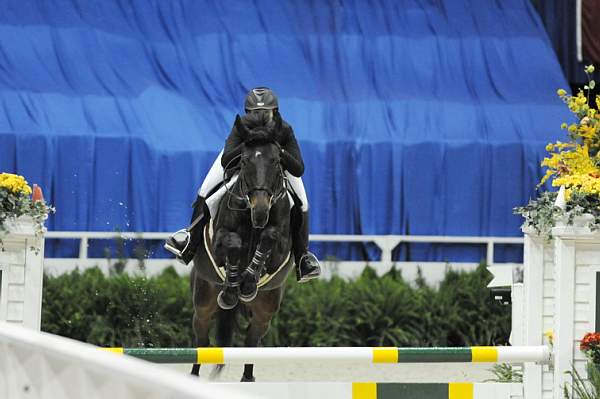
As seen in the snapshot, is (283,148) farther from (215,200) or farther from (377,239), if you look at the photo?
(377,239)

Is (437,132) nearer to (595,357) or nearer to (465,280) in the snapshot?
(465,280)

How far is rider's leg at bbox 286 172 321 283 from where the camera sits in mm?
6508

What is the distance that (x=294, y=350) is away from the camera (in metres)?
5.60

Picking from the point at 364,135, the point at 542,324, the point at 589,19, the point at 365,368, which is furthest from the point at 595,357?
the point at 589,19

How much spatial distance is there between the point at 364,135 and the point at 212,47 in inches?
74.2

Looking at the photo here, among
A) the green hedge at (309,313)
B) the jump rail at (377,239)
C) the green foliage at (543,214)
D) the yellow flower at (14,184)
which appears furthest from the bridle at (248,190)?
the jump rail at (377,239)

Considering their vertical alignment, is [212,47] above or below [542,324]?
above

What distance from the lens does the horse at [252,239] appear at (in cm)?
606

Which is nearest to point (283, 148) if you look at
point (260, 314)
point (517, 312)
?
point (260, 314)

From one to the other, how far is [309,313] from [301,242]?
4.41 meters

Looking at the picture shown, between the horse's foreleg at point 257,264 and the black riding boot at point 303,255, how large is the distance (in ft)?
1.33

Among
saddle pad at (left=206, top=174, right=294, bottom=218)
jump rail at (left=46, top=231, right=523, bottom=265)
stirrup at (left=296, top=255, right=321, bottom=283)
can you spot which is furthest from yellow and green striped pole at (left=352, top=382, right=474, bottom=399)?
jump rail at (left=46, top=231, right=523, bottom=265)

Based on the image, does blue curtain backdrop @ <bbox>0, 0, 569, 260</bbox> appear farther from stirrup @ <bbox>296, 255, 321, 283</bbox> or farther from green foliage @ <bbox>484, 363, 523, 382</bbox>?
stirrup @ <bbox>296, 255, 321, 283</bbox>

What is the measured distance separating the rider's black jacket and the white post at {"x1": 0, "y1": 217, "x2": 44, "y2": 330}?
1.01 meters
